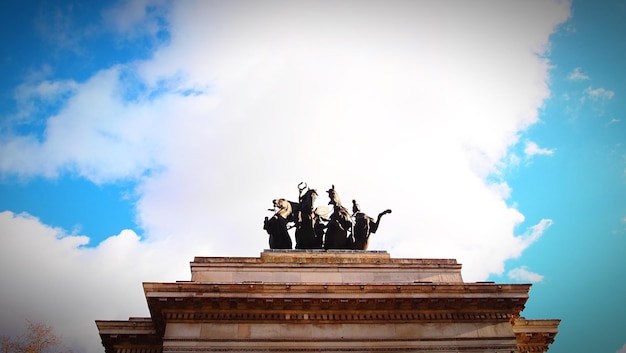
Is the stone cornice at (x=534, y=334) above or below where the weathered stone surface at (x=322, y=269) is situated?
below

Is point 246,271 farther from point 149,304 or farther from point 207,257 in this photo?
point 149,304

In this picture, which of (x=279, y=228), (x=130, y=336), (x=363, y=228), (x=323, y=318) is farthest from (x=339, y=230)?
(x=130, y=336)

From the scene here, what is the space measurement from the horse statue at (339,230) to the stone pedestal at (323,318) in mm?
4823

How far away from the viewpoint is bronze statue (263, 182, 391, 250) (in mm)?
20984

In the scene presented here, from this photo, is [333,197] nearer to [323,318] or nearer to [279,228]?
[279,228]

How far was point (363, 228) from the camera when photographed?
70.0 ft

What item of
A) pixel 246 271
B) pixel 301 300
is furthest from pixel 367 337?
pixel 246 271

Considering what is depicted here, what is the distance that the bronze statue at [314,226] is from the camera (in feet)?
68.8

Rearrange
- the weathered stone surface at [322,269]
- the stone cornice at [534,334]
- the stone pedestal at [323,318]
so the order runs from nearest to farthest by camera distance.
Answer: the stone pedestal at [323,318] → the stone cornice at [534,334] → the weathered stone surface at [322,269]

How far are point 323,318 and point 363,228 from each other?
6.11 meters

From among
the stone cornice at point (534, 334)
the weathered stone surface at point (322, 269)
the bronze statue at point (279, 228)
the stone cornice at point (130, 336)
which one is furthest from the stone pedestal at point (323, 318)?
the bronze statue at point (279, 228)

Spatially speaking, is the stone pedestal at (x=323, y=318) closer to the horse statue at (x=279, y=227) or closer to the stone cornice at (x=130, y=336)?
the stone cornice at (x=130, y=336)

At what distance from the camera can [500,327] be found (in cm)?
1620

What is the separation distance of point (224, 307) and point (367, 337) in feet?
14.2
